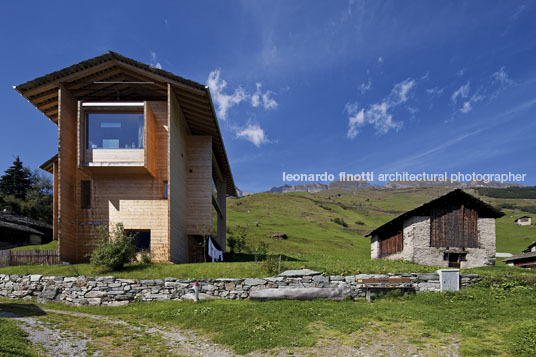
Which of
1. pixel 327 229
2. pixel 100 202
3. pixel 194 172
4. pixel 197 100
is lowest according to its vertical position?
pixel 327 229

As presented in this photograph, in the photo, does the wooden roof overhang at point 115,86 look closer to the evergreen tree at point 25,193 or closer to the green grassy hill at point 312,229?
the green grassy hill at point 312,229

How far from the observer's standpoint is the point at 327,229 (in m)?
80.7

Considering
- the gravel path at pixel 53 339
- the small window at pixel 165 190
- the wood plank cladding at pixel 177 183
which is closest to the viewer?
the gravel path at pixel 53 339

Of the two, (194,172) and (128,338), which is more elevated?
(194,172)

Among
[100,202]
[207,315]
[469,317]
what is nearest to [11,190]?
[100,202]

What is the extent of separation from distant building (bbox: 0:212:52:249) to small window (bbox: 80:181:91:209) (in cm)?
1719

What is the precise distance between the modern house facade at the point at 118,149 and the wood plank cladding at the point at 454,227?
1802cm

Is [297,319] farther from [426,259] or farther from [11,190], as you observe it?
[11,190]

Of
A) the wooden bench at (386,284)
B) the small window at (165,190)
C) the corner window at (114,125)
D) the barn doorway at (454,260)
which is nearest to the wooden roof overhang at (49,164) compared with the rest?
the corner window at (114,125)

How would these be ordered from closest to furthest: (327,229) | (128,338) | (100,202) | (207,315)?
(128,338)
(207,315)
(100,202)
(327,229)

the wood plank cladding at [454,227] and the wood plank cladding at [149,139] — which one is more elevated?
the wood plank cladding at [149,139]

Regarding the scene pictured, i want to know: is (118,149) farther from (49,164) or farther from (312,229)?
(312,229)

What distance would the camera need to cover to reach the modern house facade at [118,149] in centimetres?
2405

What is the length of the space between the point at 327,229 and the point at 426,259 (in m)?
52.0
